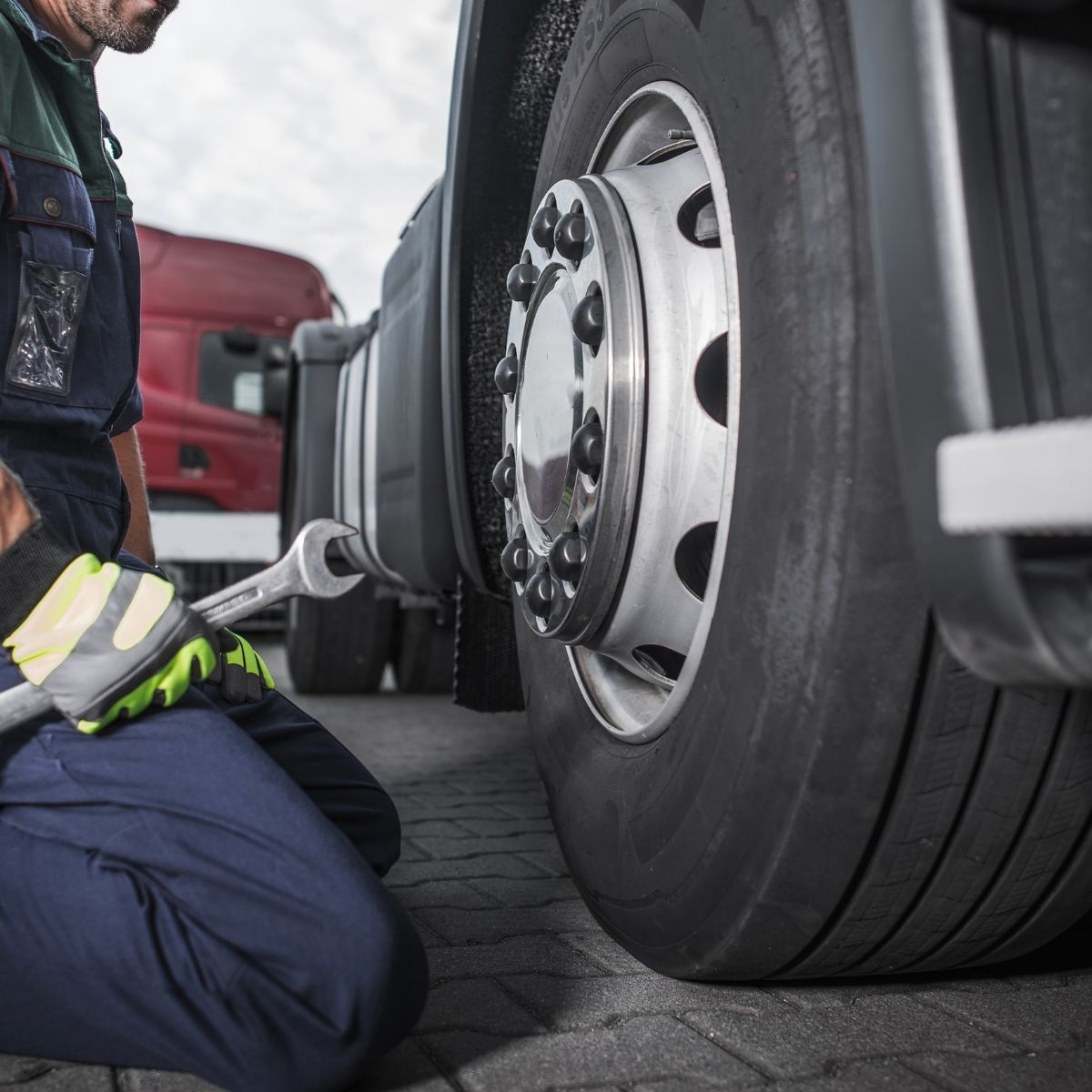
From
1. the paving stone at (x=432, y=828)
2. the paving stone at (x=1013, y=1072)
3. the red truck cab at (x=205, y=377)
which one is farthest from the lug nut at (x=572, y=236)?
the red truck cab at (x=205, y=377)

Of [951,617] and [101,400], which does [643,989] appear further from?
[101,400]

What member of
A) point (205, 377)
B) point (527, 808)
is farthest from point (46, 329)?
point (205, 377)

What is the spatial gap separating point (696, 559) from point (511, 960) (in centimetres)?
50

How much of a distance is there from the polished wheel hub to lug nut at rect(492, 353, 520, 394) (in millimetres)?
93

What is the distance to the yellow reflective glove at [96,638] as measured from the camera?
1104 millimetres

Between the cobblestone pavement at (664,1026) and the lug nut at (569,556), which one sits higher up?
the lug nut at (569,556)

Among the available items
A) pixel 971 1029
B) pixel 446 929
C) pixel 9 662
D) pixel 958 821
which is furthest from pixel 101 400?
pixel 971 1029

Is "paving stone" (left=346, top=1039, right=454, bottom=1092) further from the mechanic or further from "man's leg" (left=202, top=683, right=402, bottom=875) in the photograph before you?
"man's leg" (left=202, top=683, right=402, bottom=875)

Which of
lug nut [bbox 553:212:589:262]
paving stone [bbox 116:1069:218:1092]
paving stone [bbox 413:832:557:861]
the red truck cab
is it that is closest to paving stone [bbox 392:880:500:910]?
paving stone [bbox 413:832:557:861]

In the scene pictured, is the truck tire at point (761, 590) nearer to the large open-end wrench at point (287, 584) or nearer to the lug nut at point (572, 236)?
the lug nut at point (572, 236)

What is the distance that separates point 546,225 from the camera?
4.85 feet

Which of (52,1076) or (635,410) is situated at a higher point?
(635,410)

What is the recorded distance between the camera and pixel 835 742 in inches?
36.4

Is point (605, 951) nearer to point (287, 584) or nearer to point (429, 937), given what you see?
point (429, 937)
